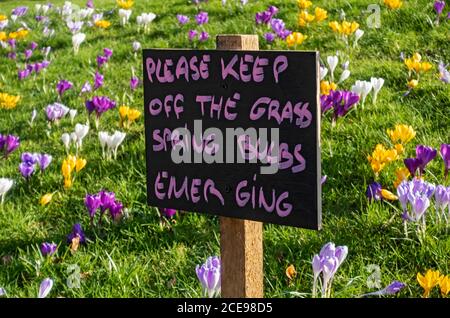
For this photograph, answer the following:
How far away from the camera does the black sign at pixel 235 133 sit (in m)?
2.74

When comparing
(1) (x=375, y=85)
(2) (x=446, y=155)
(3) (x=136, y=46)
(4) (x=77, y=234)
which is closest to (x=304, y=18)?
(3) (x=136, y=46)

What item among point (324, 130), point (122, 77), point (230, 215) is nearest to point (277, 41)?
point (122, 77)

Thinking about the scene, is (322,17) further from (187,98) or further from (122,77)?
(187,98)

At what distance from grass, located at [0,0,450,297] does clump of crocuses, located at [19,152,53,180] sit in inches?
3.9

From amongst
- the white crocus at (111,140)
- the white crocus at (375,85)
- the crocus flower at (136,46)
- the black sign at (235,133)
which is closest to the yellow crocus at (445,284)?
the black sign at (235,133)

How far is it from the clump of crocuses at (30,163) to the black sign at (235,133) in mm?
1857

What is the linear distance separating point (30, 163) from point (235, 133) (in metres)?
2.35

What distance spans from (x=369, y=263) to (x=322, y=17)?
408 centimetres

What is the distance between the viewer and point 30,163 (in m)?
4.81

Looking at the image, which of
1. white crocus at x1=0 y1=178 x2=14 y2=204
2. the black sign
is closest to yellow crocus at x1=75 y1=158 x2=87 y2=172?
white crocus at x1=0 y1=178 x2=14 y2=204

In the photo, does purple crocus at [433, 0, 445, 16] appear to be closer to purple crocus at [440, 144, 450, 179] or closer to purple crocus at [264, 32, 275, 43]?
purple crocus at [264, 32, 275, 43]

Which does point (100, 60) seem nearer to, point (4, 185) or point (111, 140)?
point (111, 140)

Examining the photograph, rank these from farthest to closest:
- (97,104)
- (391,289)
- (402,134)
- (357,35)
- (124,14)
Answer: (124,14)
(357,35)
(97,104)
(402,134)
(391,289)

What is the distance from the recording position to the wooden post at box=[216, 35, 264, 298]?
2.95 m
